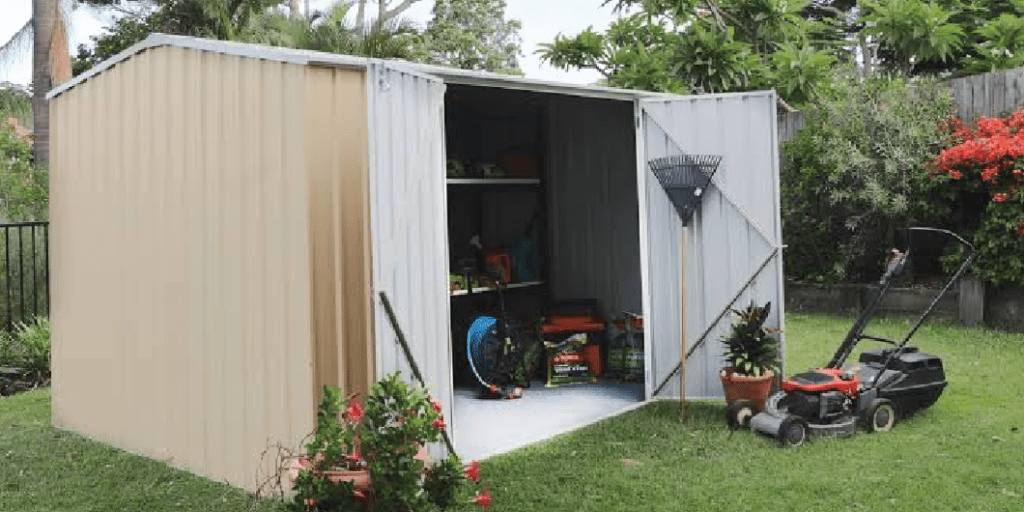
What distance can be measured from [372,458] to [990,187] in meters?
7.07

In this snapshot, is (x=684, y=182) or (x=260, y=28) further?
(x=260, y=28)

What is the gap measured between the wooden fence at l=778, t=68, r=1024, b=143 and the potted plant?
4.55 metres

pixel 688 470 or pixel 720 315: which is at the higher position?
pixel 720 315

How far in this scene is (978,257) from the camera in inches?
343

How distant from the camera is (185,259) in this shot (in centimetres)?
502

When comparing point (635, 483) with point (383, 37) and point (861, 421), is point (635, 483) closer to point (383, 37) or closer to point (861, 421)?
point (861, 421)

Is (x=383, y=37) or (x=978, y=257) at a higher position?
(x=383, y=37)

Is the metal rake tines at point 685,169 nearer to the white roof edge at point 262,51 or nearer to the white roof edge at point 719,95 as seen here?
the white roof edge at point 719,95

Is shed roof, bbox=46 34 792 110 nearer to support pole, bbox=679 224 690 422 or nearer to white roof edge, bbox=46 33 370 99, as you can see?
white roof edge, bbox=46 33 370 99

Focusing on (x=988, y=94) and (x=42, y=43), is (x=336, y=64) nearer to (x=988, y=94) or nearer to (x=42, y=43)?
(x=988, y=94)

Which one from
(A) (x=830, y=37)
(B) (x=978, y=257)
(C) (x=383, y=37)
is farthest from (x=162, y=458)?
(A) (x=830, y=37)

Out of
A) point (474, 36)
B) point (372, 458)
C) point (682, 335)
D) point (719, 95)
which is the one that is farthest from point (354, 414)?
point (474, 36)

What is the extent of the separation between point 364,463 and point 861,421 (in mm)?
3090

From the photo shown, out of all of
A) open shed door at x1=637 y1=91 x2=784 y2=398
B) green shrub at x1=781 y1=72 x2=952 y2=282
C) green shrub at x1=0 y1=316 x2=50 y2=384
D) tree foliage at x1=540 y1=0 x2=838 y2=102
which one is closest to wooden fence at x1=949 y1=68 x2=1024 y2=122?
green shrub at x1=781 y1=72 x2=952 y2=282
